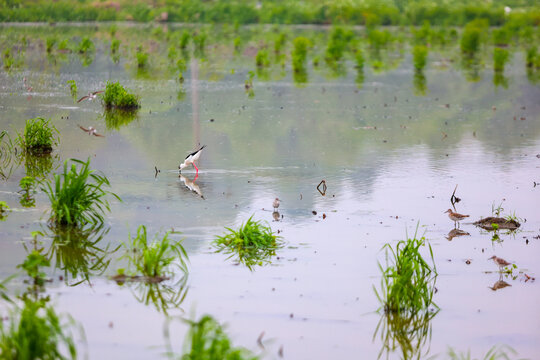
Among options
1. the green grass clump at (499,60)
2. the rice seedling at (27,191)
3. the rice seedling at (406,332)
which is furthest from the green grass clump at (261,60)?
the rice seedling at (406,332)

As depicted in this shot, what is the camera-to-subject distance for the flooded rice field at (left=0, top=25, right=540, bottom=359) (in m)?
6.29

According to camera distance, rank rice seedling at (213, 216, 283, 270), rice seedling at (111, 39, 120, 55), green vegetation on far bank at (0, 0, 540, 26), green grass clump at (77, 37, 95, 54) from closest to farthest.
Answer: rice seedling at (213, 216, 283, 270) < green grass clump at (77, 37, 95, 54) < rice seedling at (111, 39, 120, 55) < green vegetation on far bank at (0, 0, 540, 26)

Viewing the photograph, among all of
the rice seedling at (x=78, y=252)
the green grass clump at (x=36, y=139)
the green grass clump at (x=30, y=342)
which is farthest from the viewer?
the green grass clump at (x=36, y=139)

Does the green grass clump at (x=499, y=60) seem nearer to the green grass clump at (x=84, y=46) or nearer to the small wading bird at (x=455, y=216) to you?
the green grass clump at (x=84, y=46)

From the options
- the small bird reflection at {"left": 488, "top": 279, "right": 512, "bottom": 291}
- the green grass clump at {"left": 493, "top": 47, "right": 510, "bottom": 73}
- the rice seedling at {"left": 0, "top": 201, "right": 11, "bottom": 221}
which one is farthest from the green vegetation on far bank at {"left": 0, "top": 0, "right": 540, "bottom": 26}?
the small bird reflection at {"left": 488, "top": 279, "right": 512, "bottom": 291}

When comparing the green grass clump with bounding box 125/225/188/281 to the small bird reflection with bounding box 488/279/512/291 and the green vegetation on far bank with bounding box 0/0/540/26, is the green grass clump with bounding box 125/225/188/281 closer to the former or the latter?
the small bird reflection with bounding box 488/279/512/291

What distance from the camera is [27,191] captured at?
955 centimetres

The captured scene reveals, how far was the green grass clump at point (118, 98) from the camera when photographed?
1664cm

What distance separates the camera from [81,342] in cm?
577

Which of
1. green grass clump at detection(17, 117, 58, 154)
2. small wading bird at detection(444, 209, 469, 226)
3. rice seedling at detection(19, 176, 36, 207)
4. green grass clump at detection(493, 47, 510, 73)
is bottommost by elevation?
small wading bird at detection(444, 209, 469, 226)

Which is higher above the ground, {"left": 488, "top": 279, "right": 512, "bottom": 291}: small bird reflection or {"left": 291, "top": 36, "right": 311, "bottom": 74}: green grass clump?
{"left": 291, "top": 36, "right": 311, "bottom": 74}: green grass clump

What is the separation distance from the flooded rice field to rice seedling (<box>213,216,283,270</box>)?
0.15 metres

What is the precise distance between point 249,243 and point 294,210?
1475mm

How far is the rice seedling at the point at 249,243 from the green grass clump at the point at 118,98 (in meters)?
8.99
